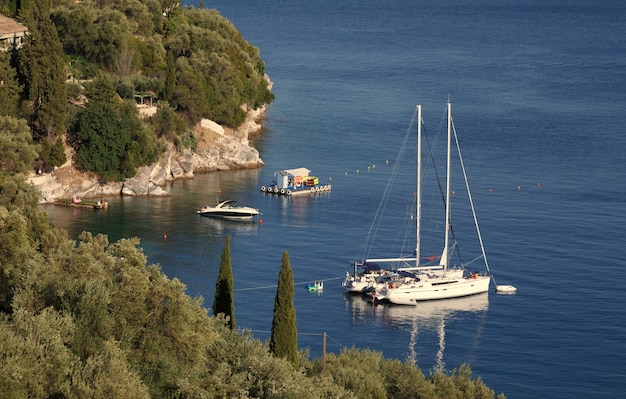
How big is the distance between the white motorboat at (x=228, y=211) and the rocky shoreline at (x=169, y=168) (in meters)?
4.87

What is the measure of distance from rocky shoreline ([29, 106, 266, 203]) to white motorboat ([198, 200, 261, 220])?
192 inches

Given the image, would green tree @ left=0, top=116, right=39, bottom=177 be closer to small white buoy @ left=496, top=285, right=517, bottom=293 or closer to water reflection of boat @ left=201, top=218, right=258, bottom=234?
water reflection of boat @ left=201, top=218, right=258, bottom=234

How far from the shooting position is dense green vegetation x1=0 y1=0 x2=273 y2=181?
83250 millimetres

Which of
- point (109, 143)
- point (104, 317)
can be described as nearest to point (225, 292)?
point (104, 317)

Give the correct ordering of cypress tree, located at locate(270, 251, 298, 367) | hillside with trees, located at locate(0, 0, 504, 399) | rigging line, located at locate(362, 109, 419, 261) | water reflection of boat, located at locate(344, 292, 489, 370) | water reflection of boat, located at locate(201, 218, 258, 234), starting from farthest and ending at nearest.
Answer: water reflection of boat, located at locate(201, 218, 258, 234) < rigging line, located at locate(362, 109, 419, 261) < water reflection of boat, located at locate(344, 292, 489, 370) < cypress tree, located at locate(270, 251, 298, 367) < hillside with trees, located at locate(0, 0, 504, 399)

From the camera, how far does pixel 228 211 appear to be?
82.8 meters

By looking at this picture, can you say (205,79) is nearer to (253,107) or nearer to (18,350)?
(253,107)

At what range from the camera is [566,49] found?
7372 inches

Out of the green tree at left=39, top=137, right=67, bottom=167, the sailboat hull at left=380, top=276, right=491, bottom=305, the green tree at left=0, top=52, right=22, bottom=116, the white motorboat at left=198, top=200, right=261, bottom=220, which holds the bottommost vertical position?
the sailboat hull at left=380, top=276, right=491, bottom=305

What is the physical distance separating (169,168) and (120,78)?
27.7 feet

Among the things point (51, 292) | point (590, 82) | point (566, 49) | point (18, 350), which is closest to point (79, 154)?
point (51, 292)

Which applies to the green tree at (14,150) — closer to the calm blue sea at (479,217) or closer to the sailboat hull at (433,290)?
the calm blue sea at (479,217)

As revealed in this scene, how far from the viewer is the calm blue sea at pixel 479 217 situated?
63312 millimetres

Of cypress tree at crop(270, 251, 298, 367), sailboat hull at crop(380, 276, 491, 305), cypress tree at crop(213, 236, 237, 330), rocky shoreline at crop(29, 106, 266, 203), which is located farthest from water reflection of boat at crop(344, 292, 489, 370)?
rocky shoreline at crop(29, 106, 266, 203)
